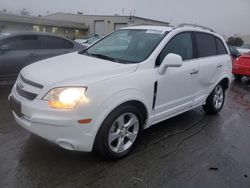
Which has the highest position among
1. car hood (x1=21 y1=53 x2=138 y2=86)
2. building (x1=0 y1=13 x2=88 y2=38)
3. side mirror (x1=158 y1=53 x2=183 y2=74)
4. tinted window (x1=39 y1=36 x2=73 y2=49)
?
side mirror (x1=158 y1=53 x2=183 y2=74)

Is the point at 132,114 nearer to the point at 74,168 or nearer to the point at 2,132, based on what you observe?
the point at 74,168

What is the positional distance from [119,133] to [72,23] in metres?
43.1

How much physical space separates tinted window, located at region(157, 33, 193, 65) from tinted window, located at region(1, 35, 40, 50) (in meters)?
3.90

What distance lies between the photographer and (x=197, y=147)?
4.06m

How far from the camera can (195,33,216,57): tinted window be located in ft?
15.7

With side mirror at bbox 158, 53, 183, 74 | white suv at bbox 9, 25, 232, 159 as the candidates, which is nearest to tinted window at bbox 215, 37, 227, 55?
white suv at bbox 9, 25, 232, 159

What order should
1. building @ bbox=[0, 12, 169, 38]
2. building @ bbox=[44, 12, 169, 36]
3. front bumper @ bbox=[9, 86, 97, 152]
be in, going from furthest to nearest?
building @ bbox=[44, 12, 169, 36] → building @ bbox=[0, 12, 169, 38] → front bumper @ bbox=[9, 86, 97, 152]

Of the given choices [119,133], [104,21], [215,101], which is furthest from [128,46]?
[104,21]

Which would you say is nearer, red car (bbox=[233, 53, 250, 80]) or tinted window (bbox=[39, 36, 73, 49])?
tinted window (bbox=[39, 36, 73, 49])

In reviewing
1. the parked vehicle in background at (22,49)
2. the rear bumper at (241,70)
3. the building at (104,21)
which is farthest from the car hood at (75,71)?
the building at (104,21)

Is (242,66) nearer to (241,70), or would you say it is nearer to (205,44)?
(241,70)

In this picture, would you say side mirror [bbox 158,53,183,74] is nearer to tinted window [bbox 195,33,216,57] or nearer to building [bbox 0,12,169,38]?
tinted window [bbox 195,33,216,57]

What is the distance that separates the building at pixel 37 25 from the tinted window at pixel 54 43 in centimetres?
2668

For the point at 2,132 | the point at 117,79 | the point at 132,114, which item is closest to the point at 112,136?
the point at 132,114
